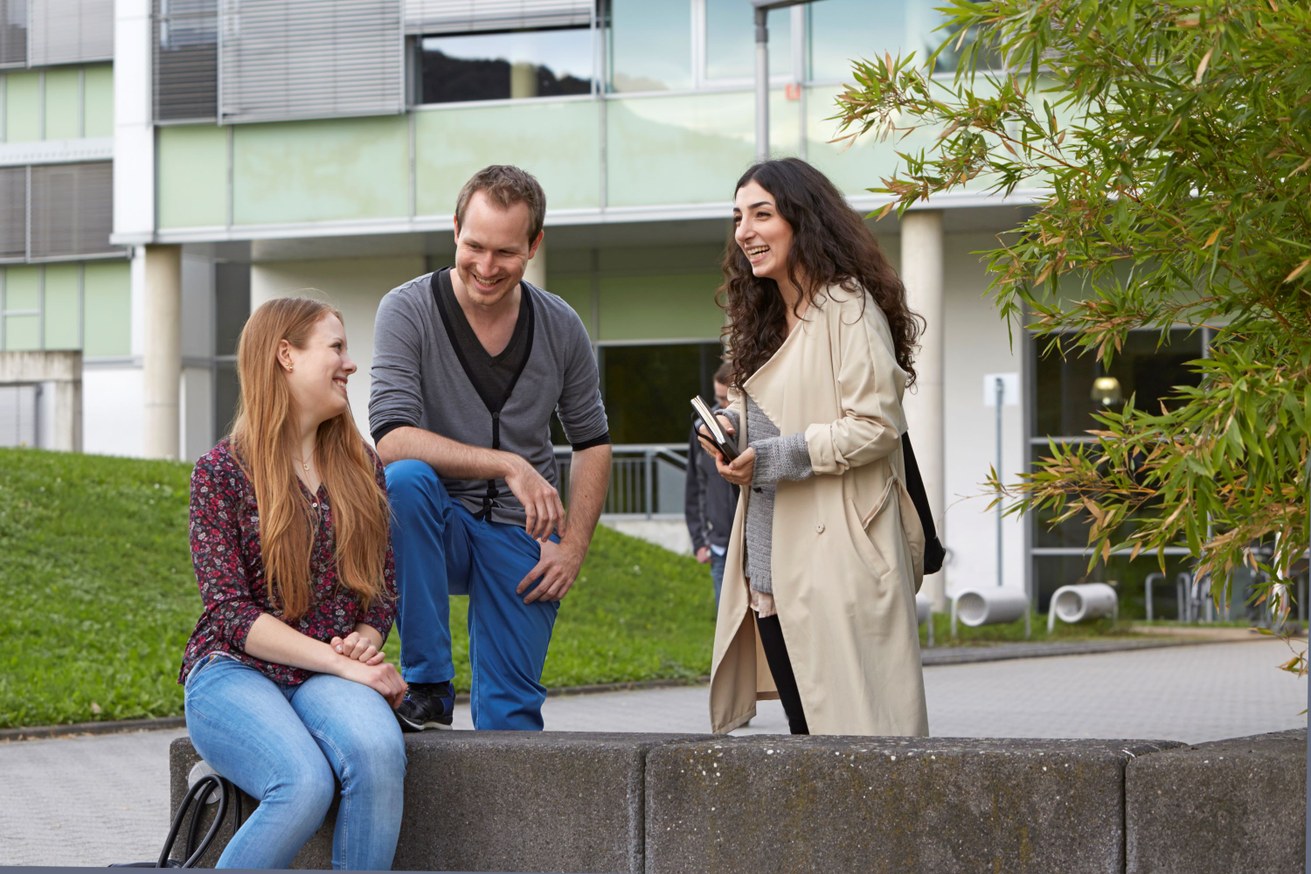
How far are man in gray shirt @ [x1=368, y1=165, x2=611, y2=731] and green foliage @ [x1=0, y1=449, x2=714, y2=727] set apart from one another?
275 inches

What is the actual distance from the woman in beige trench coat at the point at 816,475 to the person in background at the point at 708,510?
6004mm

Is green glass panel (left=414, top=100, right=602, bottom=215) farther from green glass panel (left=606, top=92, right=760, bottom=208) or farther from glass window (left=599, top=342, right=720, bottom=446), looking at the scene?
glass window (left=599, top=342, right=720, bottom=446)

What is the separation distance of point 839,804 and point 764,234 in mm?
1486

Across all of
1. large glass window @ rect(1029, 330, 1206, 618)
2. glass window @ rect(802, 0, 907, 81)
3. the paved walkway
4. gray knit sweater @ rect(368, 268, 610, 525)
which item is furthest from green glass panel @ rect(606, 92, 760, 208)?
gray knit sweater @ rect(368, 268, 610, 525)

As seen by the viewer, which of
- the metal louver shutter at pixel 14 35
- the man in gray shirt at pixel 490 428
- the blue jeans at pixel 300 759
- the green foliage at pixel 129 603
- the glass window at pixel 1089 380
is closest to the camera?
the blue jeans at pixel 300 759

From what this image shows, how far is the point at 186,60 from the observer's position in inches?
1047

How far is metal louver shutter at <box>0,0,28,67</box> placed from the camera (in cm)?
3288

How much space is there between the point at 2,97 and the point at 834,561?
1256 inches

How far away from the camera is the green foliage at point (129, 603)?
39.8ft

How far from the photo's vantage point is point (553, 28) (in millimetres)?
26250

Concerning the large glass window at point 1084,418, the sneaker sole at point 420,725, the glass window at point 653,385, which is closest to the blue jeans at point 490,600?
the sneaker sole at point 420,725

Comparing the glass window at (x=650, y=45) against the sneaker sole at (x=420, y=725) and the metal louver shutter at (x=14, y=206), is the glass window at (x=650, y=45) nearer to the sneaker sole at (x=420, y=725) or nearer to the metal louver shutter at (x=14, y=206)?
the metal louver shutter at (x=14, y=206)

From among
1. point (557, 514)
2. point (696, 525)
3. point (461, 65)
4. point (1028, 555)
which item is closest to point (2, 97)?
point (461, 65)

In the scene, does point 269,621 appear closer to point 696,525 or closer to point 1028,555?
point 696,525
